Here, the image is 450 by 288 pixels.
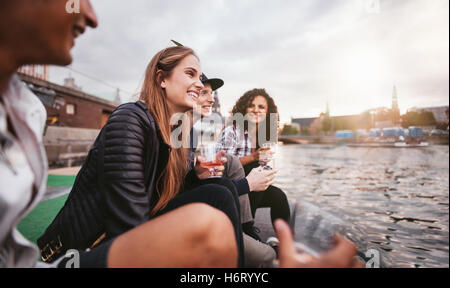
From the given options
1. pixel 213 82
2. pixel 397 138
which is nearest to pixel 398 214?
pixel 213 82

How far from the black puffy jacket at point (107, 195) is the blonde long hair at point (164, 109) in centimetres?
31

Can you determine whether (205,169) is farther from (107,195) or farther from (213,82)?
(213,82)

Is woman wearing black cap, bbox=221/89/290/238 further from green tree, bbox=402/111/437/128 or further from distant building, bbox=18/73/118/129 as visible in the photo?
green tree, bbox=402/111/437/128

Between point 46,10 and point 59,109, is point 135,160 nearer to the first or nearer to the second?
point 46,10

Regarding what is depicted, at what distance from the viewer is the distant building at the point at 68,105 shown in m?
16.4

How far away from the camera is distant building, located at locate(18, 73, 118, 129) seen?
16.4m

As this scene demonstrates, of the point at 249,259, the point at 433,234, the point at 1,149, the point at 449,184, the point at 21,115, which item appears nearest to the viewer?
the point at 1,149

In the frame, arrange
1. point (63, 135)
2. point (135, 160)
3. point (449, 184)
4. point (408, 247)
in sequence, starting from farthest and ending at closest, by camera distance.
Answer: point (63, 135), point (449, 184), point (408, 247), point (135, 160)

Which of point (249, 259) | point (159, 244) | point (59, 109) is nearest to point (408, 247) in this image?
point (249, 259)

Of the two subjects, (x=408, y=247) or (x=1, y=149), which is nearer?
(x=1, y=149)

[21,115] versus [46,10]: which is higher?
[46,10]

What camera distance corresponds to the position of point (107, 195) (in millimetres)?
1117
